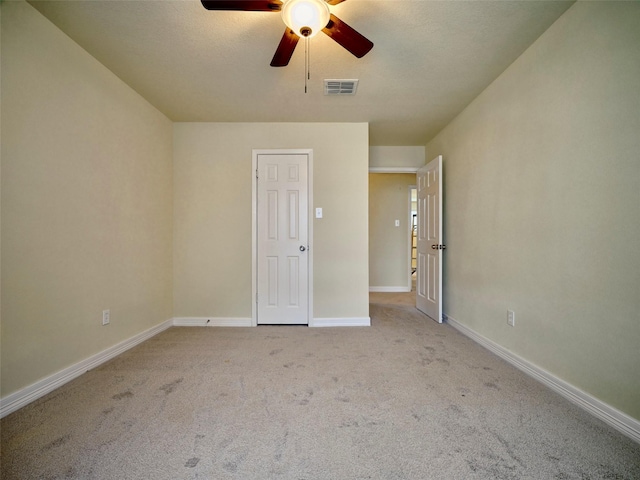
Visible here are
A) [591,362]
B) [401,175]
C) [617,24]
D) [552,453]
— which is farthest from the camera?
[401,175]

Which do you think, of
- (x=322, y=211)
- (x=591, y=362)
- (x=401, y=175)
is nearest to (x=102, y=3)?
(x=322, y=211)

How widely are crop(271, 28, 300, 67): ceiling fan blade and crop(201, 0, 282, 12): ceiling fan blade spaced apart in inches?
5.2

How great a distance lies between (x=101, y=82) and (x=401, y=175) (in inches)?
186

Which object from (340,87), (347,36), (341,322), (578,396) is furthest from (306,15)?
(341,322)

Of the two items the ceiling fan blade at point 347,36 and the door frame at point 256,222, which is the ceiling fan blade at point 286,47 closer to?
the ceiling fan blade at point 347,36

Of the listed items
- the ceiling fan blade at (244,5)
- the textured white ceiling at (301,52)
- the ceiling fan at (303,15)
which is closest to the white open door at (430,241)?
the textured white ceiling at (301,52)

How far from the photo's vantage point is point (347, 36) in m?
1.53

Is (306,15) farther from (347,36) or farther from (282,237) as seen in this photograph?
(282,237)

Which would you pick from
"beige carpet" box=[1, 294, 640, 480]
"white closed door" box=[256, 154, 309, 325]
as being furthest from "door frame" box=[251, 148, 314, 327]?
"beige carpet" box=[1, 294, 640, 480]

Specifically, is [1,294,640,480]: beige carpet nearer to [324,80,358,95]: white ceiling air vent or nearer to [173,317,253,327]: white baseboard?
[173,317,253,327]: white baseboard

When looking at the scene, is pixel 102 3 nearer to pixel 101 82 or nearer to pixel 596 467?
pixel 101 82

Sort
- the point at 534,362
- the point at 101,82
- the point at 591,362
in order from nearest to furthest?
the point at 591,362
the point at 534,362
the point at 101,82

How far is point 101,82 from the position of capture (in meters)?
2.17

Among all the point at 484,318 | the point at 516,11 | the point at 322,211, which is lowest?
the point at 484,318
